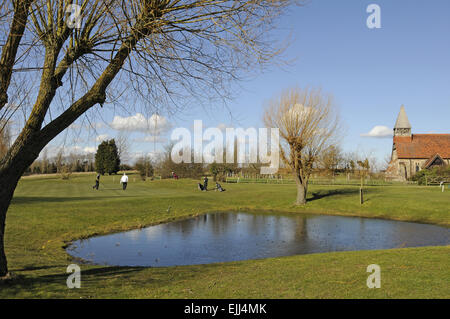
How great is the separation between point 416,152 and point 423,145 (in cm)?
239

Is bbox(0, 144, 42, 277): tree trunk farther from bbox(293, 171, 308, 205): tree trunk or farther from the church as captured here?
the church

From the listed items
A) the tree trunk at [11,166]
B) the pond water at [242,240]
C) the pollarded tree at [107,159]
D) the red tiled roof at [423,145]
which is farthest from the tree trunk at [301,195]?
the pollarded tree at [107,159]

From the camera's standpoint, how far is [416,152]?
65.4 meters

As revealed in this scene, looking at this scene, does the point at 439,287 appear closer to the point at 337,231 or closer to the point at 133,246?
the point at 133,246

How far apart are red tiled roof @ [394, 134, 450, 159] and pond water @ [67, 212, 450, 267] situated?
5053 centimetres

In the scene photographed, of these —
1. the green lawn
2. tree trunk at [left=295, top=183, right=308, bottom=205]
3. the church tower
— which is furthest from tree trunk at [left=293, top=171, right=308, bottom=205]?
the church tower

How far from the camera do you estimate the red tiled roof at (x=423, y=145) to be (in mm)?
63928

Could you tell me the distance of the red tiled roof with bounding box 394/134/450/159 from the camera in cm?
6393

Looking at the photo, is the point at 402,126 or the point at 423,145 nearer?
the point at 423,145

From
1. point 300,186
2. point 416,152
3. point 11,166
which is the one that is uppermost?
point 416,152

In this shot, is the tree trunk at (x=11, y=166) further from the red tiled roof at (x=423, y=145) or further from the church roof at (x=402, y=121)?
the church roof at (x=402, y=121)

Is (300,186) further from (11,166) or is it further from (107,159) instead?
(107,159)

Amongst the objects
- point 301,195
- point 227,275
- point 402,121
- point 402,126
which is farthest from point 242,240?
point 402,121

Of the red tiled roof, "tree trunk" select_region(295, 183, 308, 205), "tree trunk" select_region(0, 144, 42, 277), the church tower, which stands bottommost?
"tree trunk" select_region(295, 183, 308, 205)
